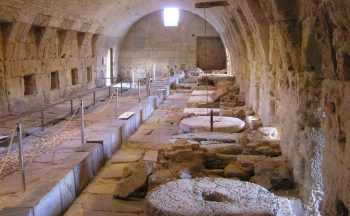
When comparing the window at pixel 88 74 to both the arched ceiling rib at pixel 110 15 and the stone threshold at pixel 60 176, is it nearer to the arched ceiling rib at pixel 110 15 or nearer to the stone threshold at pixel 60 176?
the arched ceiling rib at pixel 110 15

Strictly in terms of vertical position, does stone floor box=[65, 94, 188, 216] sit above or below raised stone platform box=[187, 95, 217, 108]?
below

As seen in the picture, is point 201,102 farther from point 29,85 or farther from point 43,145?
point 43,145

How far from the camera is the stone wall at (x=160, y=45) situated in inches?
1032

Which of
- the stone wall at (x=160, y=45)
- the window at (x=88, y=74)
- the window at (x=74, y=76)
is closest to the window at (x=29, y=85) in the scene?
the window at (x=74, y=76)

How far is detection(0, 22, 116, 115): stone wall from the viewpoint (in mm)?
12102

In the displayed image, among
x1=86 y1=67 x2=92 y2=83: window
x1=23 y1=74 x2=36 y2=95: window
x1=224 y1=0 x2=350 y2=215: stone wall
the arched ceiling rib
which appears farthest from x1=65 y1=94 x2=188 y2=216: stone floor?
x1=86 y1=67 x2=92 y2=83: window

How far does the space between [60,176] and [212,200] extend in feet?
7.59

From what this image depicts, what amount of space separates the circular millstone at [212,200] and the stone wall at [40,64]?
8.80 m

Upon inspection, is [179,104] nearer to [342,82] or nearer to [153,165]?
[153,165]

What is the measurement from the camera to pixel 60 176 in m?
5.57

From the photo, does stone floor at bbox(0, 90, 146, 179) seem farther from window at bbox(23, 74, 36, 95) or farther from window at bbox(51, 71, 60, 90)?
window at bbox(51, 71, 60, 90)

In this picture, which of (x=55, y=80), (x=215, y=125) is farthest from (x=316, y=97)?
(x=55, y=80)

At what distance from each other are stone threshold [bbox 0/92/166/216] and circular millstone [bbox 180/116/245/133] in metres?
1.55

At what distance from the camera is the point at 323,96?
4.38m
